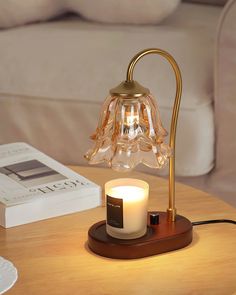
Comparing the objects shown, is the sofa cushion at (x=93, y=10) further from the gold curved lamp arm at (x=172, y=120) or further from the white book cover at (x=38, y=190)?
the gold curved lamp arm at (x=172, y=120)

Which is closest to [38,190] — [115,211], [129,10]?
[115,211]

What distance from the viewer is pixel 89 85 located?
1.86m

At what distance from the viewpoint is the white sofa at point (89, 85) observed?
179 centimetres

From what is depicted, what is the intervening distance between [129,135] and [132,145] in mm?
13

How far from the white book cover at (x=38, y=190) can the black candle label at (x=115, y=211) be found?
14 cm

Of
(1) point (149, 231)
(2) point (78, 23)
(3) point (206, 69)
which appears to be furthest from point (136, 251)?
(2) point (78, 23)

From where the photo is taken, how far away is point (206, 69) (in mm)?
1857

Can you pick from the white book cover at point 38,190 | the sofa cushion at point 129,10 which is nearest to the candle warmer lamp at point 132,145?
the white book cover at point 38,190

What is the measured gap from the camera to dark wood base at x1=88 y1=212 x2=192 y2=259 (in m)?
A: 1.12

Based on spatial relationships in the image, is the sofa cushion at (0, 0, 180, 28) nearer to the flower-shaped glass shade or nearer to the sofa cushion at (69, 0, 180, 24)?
the sofa cushion at (69, 0, 180, 24)

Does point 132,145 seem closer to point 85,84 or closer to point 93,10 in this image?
point 85,84

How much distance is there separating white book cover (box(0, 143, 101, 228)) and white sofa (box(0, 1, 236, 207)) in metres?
0.45

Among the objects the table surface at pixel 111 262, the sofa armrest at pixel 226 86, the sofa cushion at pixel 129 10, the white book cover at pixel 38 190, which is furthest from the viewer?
the sofa cushion at pixel 129 10

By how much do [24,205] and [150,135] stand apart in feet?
0.83
